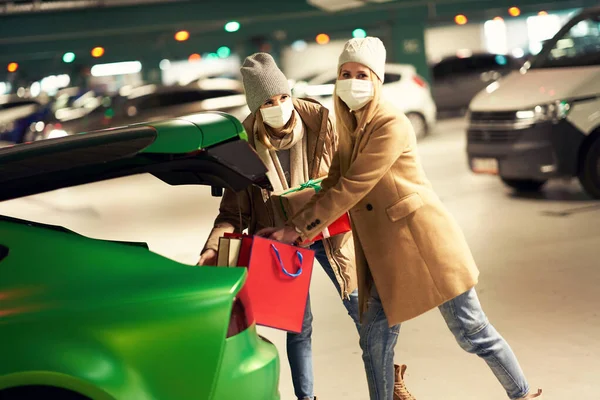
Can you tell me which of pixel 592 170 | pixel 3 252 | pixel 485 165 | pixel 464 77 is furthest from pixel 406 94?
pixel 3 252

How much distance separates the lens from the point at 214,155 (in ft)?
9.04

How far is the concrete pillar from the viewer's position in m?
22.3

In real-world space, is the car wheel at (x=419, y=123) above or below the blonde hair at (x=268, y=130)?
below

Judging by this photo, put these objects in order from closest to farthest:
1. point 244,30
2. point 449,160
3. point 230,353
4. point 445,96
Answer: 1. point 230,353
2. point 449,160
3. point 445,96
4. point 244,30

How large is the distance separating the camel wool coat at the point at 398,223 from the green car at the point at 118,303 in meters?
0.66

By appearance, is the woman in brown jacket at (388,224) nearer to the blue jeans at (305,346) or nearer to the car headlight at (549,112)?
the blue jeans at (305,346)

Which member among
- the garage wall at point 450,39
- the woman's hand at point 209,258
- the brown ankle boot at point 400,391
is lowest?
the garage wall at point 450,39

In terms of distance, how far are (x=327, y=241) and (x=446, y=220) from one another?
627mm

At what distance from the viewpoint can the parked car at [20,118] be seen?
22933mm

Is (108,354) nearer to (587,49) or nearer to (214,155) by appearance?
→ (214,155)

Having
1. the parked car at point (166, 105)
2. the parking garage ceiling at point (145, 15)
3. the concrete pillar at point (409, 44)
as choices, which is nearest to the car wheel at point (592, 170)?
the parked car at point (166, 105)

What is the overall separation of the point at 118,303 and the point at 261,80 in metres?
1.57

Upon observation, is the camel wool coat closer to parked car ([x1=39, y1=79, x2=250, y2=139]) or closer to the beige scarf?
the beige scarf

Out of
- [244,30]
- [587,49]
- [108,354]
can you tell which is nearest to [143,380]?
[108,354]
